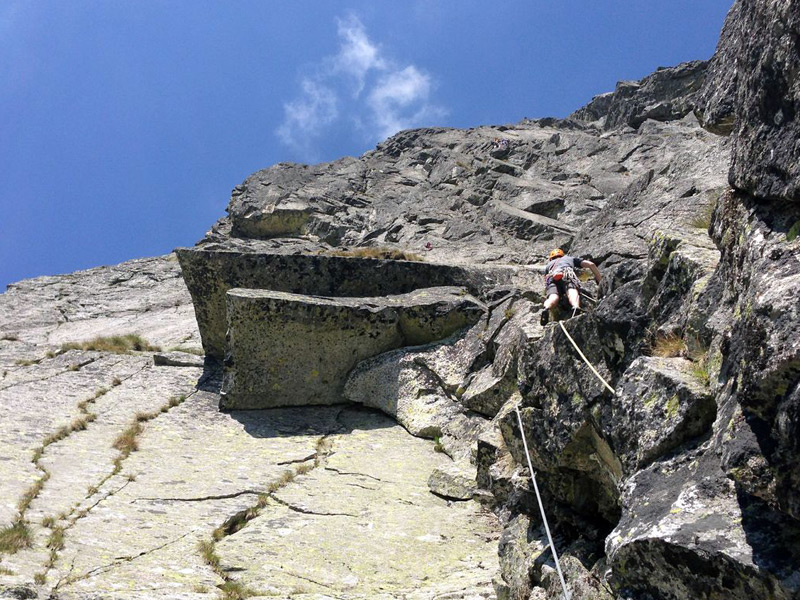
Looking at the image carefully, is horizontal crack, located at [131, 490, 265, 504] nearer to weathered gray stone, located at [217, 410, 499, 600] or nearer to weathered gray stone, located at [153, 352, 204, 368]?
weathered gray stone, located at [217, 410, 499, 600]

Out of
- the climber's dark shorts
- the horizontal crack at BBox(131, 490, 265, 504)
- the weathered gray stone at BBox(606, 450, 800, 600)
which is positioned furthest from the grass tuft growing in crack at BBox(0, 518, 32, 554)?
the climber's dark shorts

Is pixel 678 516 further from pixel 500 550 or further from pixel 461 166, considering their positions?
pixel 461 166

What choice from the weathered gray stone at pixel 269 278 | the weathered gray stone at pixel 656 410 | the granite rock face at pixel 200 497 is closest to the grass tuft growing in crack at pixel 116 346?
the granite rock face at pixel 200 497

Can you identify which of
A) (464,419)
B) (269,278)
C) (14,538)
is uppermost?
(269,278)

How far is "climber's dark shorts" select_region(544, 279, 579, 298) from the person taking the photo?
12086 millimetres

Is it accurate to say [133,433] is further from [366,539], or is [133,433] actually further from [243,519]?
[366,539]

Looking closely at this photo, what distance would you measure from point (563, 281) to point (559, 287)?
0.84 feet

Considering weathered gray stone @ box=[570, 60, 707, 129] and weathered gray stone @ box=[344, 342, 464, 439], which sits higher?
weathered gray stone @ box=[570, 60, 707, 129]

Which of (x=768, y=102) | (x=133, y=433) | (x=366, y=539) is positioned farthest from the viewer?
(x=133, y=433)

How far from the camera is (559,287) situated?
12195 millimetres

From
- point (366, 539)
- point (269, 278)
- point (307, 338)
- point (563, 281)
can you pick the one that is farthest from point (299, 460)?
point (269, 278)

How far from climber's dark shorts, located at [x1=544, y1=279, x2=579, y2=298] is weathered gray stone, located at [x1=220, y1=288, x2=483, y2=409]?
3474 mm

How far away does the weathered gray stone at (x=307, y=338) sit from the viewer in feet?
48.3

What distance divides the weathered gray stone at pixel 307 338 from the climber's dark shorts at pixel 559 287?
3474 mm
